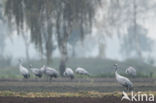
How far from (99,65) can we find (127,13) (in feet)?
129

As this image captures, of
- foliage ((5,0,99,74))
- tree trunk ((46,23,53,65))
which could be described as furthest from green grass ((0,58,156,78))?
tree trunk ((46,23,53,65))

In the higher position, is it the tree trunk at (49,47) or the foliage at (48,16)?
the foliage at (48,16)

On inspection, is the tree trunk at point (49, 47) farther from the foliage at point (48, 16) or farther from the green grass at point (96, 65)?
the green grass at point (96, 65)

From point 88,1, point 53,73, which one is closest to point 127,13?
point 88,1

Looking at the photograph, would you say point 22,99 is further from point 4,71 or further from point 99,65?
point 99,65

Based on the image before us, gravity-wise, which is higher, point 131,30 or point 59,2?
point 59,2

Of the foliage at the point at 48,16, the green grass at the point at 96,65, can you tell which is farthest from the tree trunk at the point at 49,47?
the green grass at the point at 96,65

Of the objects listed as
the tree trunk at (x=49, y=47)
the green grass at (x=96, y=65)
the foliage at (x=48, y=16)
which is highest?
the foliage at (x=48, y=16)

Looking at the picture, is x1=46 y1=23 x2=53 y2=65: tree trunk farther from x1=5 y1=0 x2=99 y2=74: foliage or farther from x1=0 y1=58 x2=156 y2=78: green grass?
x1=0 y1=58 x2=156 y2=78: green grass

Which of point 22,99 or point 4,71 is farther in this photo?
point 4,71

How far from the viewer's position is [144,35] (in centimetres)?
11219

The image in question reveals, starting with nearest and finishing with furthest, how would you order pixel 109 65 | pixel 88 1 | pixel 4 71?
pixel 88 1, pixel 4 71, pixel 109 65

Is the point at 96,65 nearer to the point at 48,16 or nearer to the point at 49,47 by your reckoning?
the point at 49,47

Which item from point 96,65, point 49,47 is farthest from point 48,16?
point 96,65
